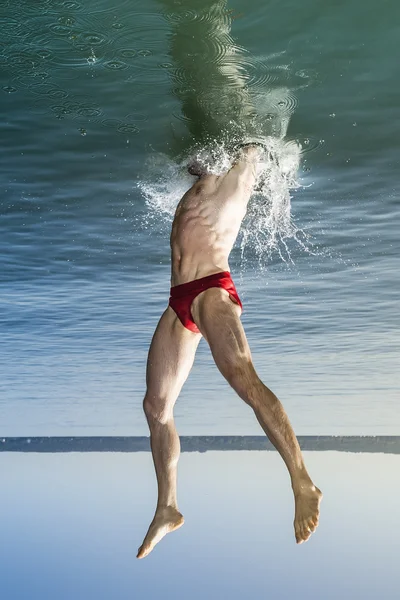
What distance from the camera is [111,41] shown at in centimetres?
388

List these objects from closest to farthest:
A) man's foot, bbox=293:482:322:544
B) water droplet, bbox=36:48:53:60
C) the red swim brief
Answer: man's foot, bbox=293:482:322:544 < the red swim brief < water droplet, bbox=36:48:53:60

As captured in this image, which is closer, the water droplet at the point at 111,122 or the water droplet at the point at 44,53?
the water droplet at the point at 44,53

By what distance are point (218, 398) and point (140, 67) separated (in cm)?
804

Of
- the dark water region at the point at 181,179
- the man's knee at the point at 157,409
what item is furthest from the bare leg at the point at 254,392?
the dark water region at the point at 181,179

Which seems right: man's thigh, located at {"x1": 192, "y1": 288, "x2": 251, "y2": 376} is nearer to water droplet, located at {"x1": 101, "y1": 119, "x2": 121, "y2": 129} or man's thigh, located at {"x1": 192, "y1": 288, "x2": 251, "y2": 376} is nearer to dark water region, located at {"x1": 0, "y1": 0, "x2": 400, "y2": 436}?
dark water region, located at {"x1": 0, "y1": 0, "x2": 400, "y2": 436}

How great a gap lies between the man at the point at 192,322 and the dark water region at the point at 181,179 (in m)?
0.68

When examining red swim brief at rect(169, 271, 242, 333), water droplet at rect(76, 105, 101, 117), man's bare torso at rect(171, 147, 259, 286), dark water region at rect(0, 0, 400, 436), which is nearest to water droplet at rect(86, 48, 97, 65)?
dark water region at rect(0, 0, 400, 436)

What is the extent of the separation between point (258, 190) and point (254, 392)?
1.86 m

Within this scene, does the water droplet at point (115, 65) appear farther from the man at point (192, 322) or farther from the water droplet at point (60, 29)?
the man at point (192, 322)

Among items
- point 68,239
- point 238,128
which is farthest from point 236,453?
point 238,128

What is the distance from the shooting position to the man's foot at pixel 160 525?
146 inches

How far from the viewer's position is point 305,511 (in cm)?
324

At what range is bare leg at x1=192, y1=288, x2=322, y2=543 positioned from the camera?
3.27 metres

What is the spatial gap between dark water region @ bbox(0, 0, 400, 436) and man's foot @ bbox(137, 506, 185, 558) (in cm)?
221
